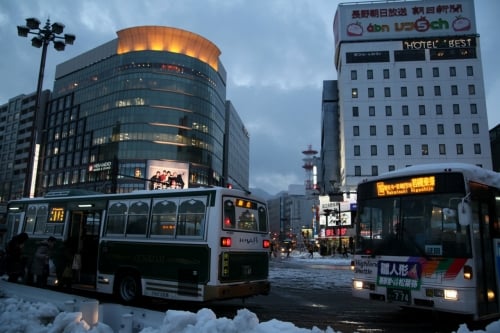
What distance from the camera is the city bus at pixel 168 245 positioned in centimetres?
1007

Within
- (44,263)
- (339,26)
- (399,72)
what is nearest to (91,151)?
(339,26)

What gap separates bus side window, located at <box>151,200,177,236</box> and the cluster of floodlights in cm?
1061

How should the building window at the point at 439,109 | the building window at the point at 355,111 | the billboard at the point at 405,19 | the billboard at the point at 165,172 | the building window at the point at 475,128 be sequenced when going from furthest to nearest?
1. the billboard at the point at 165,172
2. the billboard at the point at 405,19
3. the building window at the point at 355,111
4. the building window at the point at 439,109
5. the building window at the point at 475,128

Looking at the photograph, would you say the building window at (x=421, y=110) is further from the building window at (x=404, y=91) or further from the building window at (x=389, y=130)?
the building window at (x=389, y=130)

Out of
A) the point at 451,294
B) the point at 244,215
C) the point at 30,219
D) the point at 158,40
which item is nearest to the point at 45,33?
the point at 30,219

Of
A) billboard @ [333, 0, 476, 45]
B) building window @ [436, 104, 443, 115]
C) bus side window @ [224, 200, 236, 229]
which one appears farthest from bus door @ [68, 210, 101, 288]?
billboard @ [333, 0, 476, 45]

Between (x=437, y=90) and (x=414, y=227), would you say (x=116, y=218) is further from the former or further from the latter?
(x=437, y=90)

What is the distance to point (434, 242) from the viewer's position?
27.7 feet

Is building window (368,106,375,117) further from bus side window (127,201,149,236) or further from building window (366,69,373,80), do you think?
bus side window (127,201,149,236)

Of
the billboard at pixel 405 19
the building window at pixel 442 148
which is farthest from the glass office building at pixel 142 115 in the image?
the building window at pixel 442 148

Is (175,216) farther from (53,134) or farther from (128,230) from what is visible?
(53,134)

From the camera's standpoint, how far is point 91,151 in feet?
309

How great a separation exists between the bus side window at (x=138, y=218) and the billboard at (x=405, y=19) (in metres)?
63.7

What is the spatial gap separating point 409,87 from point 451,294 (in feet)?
210
